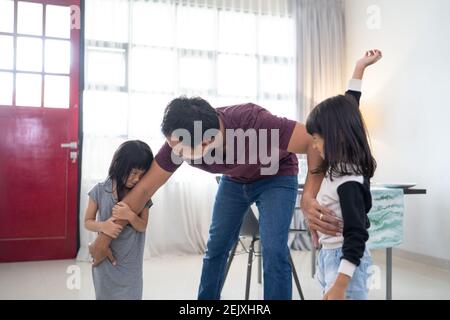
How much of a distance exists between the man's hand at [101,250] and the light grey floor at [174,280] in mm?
936

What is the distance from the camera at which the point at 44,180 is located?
10.0 feet

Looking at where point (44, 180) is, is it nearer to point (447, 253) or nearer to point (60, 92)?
point (60, 92)

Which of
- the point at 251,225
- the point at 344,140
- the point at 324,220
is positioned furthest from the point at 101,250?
the point at 251,225

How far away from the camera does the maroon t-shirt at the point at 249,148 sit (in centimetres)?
129

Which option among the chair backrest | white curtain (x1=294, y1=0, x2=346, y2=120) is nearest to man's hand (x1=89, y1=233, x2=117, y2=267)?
the chair backrest

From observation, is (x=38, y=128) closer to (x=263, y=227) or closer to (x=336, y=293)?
(x=263, y=227)

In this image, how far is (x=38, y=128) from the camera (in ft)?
9.96

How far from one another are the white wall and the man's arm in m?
2.37

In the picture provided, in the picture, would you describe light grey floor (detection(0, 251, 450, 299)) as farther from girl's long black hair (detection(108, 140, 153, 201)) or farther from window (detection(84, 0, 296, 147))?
window (detection(84, 0, 296, 147))

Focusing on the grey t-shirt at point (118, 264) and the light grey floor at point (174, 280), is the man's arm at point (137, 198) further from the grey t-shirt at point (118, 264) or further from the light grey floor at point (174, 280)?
the light grey floor at point (174, 280)

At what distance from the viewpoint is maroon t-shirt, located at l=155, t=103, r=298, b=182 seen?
1288 millimetres
